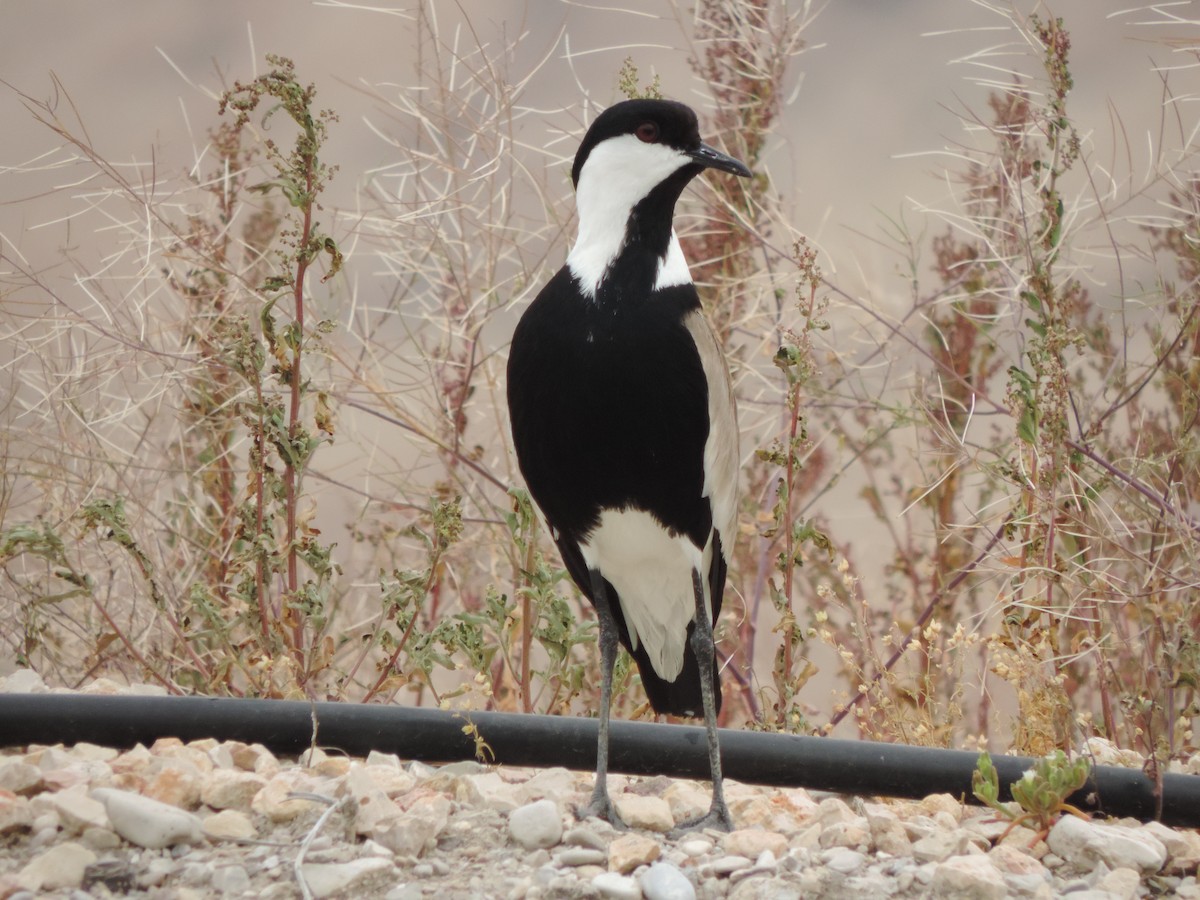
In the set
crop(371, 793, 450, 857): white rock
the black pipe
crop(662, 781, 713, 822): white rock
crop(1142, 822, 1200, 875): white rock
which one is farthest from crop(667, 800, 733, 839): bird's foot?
crop(1142, 822, 1200, 875): white rock

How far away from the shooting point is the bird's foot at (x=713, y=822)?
2932 millimetres

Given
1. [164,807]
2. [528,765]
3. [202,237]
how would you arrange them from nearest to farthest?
1. [164,807]
2. [528,765]
3. [202,237]

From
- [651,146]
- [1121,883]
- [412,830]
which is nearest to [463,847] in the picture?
[412,830]

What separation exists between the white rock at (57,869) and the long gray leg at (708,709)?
1.18 meters

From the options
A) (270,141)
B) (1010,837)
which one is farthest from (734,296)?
(1010,837)

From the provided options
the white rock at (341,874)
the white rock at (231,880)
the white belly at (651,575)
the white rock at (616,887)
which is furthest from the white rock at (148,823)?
the white belly at (651,575)

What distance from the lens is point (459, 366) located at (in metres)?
4.20

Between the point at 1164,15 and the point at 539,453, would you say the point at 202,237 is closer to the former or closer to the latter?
the point at 539,453

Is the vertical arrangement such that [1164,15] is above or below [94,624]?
above

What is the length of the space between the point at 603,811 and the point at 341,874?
71cm

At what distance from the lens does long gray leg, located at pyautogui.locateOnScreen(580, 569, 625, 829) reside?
9.72 feet

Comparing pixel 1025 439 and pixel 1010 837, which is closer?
pixel 1010 837

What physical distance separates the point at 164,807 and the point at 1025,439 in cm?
197

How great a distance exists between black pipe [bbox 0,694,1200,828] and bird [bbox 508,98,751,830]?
0.40 ft
